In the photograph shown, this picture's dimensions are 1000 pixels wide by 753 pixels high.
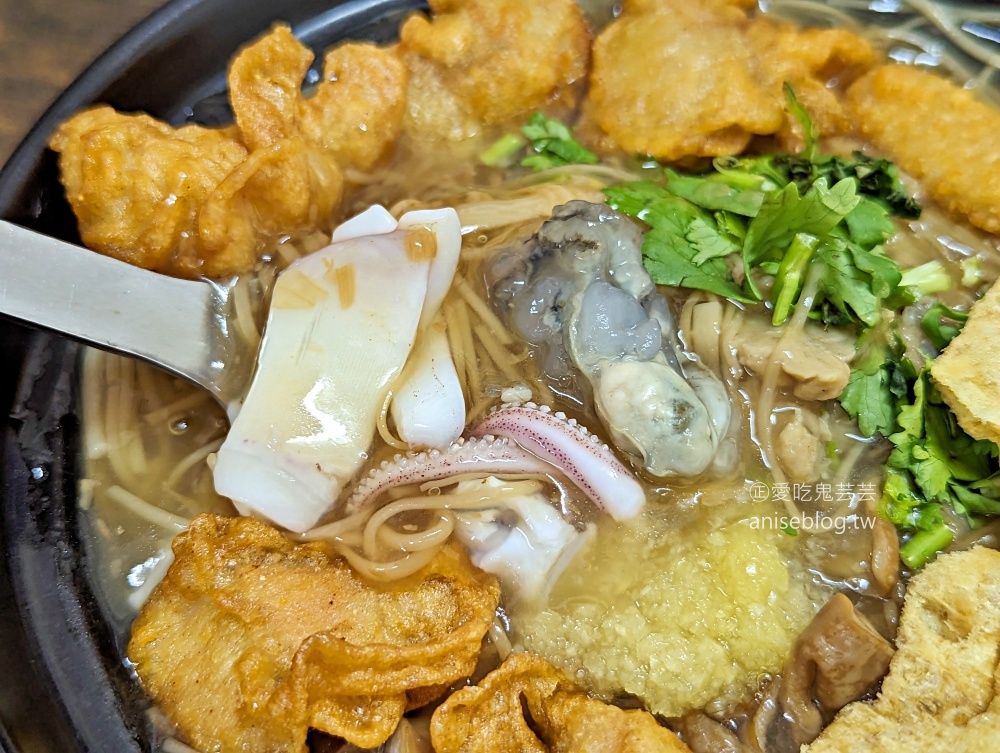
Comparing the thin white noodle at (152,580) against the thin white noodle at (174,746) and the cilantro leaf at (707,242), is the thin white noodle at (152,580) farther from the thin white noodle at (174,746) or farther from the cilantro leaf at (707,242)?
the cilantro leaf at (707,242)

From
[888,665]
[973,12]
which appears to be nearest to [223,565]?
[888,665]

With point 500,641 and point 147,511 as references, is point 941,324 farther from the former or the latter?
point 147,511

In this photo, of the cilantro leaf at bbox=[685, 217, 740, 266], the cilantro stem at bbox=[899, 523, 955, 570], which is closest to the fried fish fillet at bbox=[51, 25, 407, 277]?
the cilantro leaf at bbox=[685, 217, 740, 266]

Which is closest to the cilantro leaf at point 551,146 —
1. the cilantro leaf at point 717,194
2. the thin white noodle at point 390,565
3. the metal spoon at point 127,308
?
Result: the cilantro leaf at point 717,194

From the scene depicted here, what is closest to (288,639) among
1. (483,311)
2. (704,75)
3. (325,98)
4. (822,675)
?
(483,311)

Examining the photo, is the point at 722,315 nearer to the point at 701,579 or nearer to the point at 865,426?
the point at 865,426

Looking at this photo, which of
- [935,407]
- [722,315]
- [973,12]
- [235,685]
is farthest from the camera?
[973,12]

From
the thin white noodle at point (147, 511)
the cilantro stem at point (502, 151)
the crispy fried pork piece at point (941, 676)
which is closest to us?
the crispy fried pork piece at point (941, 676)
